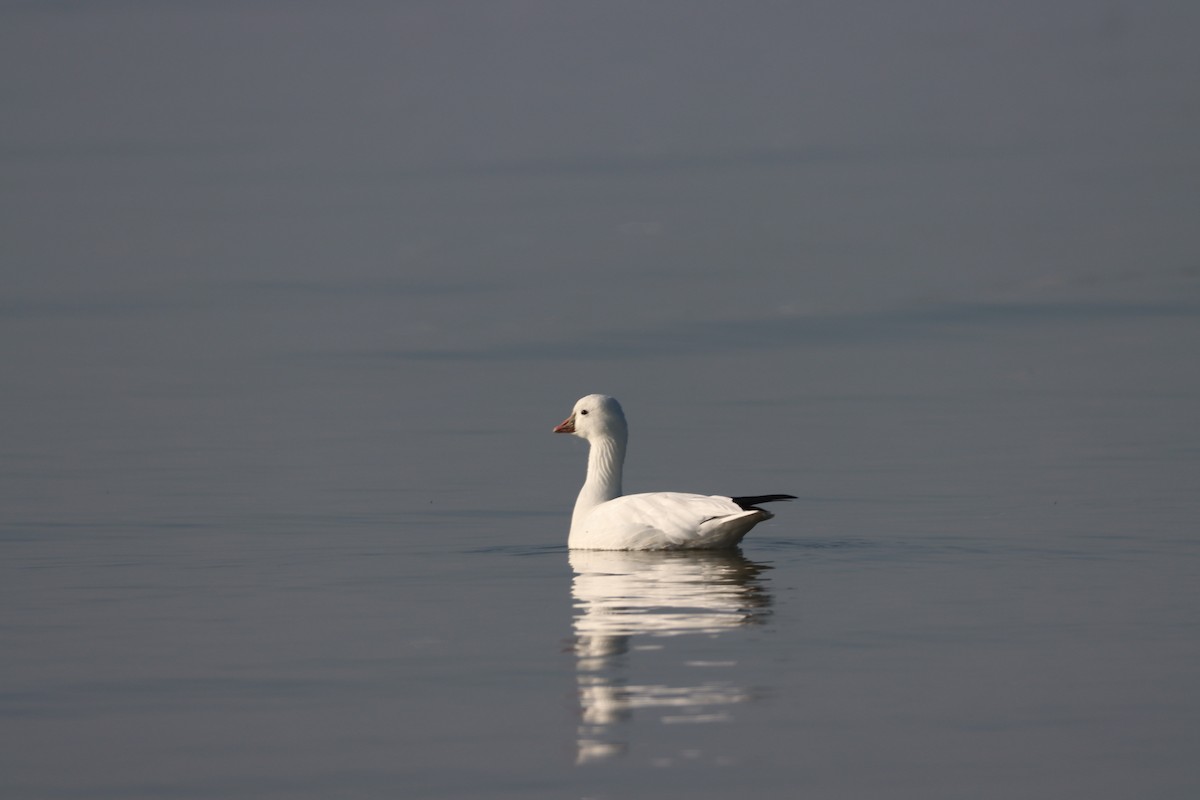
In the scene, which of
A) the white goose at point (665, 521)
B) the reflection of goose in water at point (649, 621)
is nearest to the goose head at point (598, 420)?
the white goose at point (665, 521)

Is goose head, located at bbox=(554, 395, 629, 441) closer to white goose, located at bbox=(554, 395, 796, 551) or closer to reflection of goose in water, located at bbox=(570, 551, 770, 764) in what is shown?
white goose, located at bbox=(554, 395, 796, 551)

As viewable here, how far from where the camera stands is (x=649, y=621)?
12.7m

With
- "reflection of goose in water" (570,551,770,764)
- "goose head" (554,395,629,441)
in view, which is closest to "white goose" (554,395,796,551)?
"reflection of goose in water" (570,551,770,764)

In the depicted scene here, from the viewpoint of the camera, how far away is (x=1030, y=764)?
8531 mm

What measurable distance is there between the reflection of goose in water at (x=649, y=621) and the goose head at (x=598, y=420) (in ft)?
7.83

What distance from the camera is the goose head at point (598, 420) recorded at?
64.8 feet

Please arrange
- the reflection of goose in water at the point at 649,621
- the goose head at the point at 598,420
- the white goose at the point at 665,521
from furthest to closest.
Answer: the goose head at the point at 598,420 < the white goose at the point at 665,521 < the reflection of goose in water at the point at 649,621

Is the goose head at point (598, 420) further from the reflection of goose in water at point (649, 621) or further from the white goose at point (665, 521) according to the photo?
the reflection of goose in water at point (649, 621)

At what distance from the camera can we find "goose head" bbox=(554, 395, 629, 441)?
1977cm

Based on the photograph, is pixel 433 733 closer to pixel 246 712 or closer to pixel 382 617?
pixel 246 712

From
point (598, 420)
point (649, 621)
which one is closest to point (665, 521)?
point (598, 420)

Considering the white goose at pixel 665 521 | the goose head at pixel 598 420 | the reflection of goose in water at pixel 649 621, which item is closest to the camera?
the reflection of goose in water at pixel 649 621

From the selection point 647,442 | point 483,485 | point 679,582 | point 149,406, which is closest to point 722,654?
point 679,582

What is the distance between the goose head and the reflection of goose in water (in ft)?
7.83
